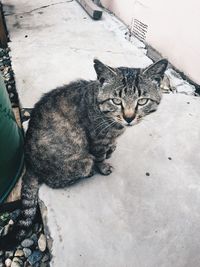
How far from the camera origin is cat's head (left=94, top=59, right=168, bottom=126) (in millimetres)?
1789

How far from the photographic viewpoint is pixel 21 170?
2.11 metres

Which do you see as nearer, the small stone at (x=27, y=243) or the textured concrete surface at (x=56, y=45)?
the small stone at (x=27, y=243)

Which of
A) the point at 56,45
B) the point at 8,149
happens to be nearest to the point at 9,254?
the point at 8,149

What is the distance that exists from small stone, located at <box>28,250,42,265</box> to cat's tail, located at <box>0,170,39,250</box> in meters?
0.14

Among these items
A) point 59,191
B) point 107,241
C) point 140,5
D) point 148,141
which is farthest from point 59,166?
point 140,5

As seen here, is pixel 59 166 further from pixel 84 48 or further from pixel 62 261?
pixel 84 48

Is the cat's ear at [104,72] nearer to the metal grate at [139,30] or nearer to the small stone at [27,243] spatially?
the small stone at [27,243]

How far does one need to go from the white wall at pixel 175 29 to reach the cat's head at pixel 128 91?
144cm

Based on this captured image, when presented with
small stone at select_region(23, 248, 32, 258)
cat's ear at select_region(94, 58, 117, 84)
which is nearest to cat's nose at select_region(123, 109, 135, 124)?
cat's ear at select_region(94, 58, 117, 84)

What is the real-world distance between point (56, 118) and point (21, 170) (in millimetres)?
558

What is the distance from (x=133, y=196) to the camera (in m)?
2.05

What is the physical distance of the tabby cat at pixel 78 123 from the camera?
1803mm

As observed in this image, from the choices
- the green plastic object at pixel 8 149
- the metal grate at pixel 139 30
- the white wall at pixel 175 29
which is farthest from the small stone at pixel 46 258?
the metal grate at pixel 139 30

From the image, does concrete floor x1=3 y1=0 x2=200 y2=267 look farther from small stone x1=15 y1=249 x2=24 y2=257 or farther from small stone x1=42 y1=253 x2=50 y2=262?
small stone x1=15 y1=249 x2=24 y2=257
